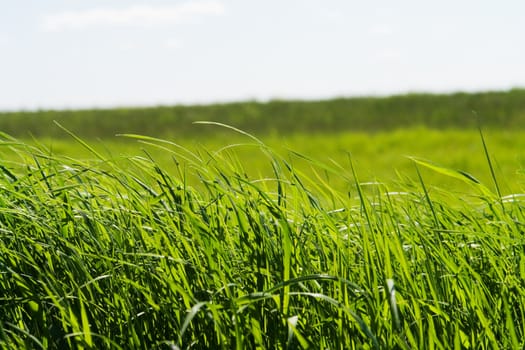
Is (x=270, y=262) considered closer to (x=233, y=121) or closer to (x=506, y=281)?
(x=506, y=281)

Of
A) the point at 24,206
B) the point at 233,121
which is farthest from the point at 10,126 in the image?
the point at 24,206

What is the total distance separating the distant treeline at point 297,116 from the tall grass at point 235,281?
14.9 m

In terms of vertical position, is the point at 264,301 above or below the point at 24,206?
below

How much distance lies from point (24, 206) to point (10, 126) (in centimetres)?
1733

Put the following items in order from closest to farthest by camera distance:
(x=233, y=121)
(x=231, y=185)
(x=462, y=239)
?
(x=231, y=185) < (x=462, y=239) < (x=233, y=121)

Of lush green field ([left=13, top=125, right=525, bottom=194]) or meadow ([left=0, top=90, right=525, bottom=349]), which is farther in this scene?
lush green field ([left=13, top=125, right=525, bottom=194])

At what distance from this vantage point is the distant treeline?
17203 millimetres

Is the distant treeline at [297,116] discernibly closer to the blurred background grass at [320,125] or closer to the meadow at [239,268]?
the blurred background grass at [320,125]

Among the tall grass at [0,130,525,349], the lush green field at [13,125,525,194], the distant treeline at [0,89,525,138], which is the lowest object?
the lush green field at [13,125,525,194]

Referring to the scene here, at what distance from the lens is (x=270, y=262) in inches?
65.8

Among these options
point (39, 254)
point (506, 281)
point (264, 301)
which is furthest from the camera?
point (39, 254)

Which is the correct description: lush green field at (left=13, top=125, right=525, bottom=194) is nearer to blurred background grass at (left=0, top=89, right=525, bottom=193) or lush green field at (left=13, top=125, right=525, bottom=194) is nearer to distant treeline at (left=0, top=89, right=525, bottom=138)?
blurred background grass at (left=0, top=89, right=525, bottom=193)

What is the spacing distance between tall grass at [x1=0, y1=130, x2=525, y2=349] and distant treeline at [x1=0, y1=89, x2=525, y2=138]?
48.9 ft

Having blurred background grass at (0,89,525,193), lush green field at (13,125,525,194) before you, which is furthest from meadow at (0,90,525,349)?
blurred background grass at (0,89,525,193)
